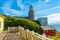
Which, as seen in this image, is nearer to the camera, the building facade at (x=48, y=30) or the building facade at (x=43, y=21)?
the building facade at (x=48, y=30)

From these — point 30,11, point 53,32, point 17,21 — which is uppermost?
point 30,11

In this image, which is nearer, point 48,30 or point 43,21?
point 48,30

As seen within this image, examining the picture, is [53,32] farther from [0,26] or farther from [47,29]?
[0,26]

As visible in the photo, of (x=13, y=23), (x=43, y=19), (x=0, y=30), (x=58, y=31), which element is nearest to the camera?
(x=0, y=30)

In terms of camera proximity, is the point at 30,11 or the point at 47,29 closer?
the point at 47,29

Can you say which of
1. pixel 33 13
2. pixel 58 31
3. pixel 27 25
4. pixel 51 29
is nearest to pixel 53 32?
pixel 51 29

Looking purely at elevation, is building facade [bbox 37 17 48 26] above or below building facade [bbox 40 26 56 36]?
above

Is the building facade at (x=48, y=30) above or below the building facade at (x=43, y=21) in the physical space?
below

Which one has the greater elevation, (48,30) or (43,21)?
(43,21)

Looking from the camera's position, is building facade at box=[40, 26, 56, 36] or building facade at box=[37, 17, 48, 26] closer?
building facade at box=[40, 26, 56, 36]

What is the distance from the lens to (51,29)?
175 ft

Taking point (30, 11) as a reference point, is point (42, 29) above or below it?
below

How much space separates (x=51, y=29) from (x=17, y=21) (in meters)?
12.6

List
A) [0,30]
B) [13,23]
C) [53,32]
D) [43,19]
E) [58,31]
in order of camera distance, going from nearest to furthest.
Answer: [0,30] → [13,23] → [53,32] → [58,31] → [43,19]
